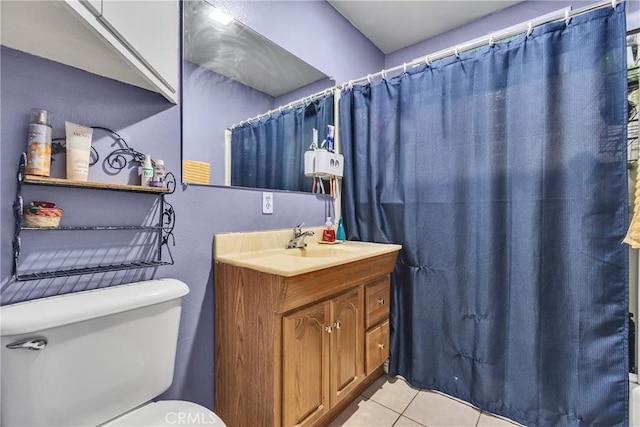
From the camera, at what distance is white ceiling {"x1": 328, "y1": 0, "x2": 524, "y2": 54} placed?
2023mm

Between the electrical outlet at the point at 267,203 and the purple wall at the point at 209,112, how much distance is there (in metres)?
0.25

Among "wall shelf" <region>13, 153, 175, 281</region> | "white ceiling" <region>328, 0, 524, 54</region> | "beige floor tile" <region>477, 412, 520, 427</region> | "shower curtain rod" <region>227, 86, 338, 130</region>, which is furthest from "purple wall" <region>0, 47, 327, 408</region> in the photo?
"white ceiling" <region>328, 0, 524, 54</region>

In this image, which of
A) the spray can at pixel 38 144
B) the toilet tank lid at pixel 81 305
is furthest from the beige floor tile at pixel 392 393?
the spray can at pixel 38 144

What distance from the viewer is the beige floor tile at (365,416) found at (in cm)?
142

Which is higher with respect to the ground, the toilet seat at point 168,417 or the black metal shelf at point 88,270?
the black metal shelf at point 88,270

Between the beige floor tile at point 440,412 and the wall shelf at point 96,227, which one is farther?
the beige floor tile at point 440,412

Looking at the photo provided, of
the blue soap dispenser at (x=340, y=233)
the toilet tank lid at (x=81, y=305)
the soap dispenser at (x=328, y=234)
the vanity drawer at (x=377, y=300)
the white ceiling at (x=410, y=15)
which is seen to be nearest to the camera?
the toilet tank lid at (x=81, y=305)

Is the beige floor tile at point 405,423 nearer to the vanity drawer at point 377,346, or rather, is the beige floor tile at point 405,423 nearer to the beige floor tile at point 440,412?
the beige floor tile at point 440,412

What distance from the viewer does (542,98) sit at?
4.37ft

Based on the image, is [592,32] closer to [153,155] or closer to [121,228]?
[153,155]

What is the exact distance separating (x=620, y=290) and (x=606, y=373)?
37 centimetres

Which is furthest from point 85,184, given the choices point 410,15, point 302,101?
point 410,15

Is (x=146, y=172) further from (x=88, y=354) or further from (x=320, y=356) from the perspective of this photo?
(x=320, y=356)

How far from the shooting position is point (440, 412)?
4.92 ft
